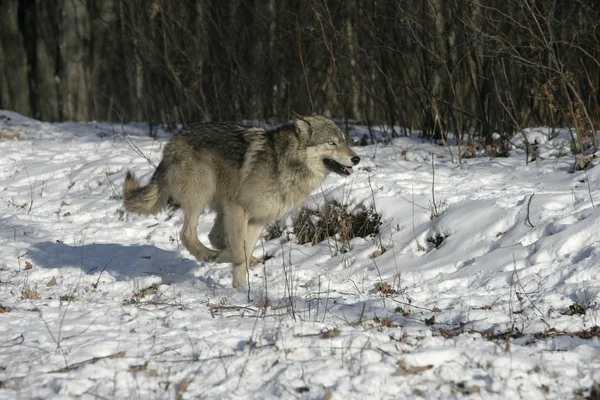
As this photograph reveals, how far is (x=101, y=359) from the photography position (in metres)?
4.46

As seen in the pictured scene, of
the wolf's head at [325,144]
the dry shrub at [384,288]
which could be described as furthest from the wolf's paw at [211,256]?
the dry shrub at [384,288]

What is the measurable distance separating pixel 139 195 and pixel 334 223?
2.29 m

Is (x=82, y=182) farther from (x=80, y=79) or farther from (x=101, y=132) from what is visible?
(x=80, y=79)

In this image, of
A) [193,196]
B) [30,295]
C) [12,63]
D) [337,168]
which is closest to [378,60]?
[337,168]

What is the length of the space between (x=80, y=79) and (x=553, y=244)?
54.1 feet

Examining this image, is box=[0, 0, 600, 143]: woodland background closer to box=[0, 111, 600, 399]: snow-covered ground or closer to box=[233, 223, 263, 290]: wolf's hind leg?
box=[0, 111, 600, 399]: snow-covered ground

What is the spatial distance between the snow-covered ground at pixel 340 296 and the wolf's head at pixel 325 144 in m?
1.07

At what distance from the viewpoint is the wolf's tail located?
760 centimetres

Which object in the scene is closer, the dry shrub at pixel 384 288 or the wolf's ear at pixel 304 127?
the dry shrub at pixel 384 288

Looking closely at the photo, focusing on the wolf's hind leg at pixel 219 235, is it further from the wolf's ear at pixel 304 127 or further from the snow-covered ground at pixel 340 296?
the wolf's ear at pixel 304 127

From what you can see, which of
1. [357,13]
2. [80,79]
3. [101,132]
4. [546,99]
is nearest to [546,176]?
[546,99]

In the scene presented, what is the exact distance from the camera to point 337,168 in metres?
7.32

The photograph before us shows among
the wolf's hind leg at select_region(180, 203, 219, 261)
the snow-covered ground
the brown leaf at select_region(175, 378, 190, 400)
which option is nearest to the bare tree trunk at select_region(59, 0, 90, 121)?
the snow-covered ground

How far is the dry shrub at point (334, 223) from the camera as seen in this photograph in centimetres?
828
